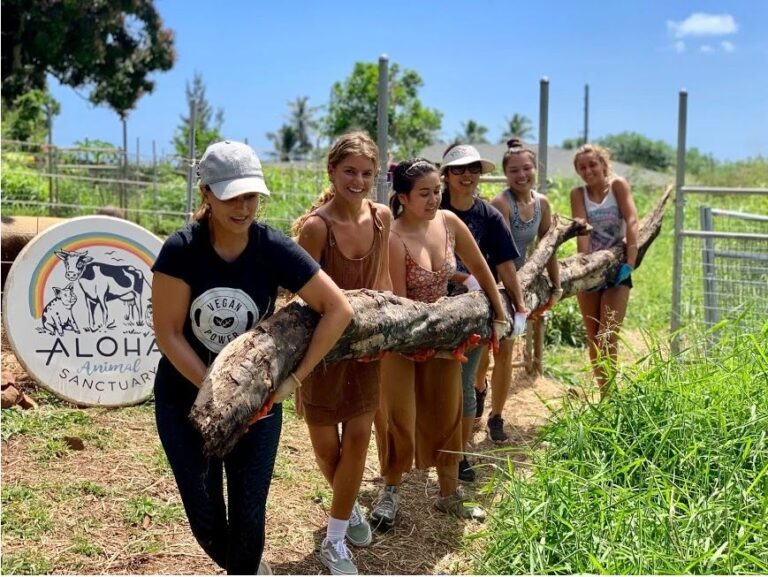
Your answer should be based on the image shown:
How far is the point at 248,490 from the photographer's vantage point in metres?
→ 2.83

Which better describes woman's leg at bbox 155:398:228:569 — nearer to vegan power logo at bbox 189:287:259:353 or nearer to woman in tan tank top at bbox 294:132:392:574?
vegan power logo at bbox 189:287:259:353

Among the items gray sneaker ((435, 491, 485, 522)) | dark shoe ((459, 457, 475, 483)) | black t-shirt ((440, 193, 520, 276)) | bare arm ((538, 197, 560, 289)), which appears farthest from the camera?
bare arm ((538, 197, 560, 289))

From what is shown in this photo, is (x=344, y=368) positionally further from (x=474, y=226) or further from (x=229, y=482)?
(x=474, y=226)

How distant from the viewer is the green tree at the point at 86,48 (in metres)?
21.6

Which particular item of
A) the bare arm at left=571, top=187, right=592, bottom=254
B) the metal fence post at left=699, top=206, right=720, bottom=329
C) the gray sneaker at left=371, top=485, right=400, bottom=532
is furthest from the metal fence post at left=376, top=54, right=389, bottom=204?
the metal fence post at left=699, top=206, right=720, bottom=329

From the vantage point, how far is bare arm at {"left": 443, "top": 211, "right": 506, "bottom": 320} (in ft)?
13.0

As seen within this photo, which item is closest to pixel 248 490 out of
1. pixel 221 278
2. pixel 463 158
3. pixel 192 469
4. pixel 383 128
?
pixel 192 469

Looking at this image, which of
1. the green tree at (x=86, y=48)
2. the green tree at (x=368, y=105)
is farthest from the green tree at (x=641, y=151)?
the green tree at (x=86, y=48)

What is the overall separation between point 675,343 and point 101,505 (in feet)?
14.7

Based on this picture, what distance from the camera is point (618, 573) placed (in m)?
2.62

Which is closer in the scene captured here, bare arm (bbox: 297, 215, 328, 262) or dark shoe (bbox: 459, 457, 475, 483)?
bare arm (bbox: 297, 215, 328, 262)

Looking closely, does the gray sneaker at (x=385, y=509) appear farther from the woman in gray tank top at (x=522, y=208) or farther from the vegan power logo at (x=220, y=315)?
the vegan power logo at (x=220, y=315)

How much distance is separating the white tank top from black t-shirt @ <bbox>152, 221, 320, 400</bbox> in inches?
134

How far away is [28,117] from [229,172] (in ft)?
74.3
